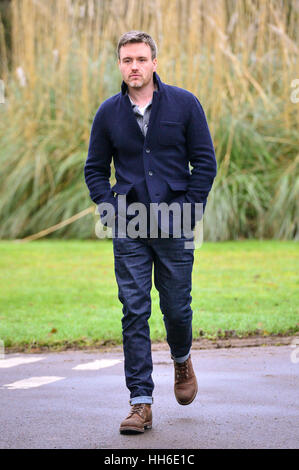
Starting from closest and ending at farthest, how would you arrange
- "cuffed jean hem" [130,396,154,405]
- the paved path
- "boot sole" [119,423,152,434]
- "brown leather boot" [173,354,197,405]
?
1. the paved path
2. "boot sole" [119,423,152,434]
3. "cuffed jean hem" [130,396,154,405]
4. "brown leather boot" [173,354,197,405]

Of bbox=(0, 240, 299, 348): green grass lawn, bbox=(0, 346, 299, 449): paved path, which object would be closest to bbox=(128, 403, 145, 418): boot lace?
bbox=(0, 346, 299, 449): paved path

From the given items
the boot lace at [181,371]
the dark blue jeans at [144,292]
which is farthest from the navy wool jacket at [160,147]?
the boot lace at [181,371]

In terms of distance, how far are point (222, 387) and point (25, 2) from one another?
1059 cm

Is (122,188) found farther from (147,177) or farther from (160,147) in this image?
(160,147)

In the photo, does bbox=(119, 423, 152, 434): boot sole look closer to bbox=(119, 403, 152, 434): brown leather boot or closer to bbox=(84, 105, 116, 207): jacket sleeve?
A: bbox=(119, 403, 152, 434): brown leather boot

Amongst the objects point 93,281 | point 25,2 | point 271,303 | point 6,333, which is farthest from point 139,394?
point 25,2

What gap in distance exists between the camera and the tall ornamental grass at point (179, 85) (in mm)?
13344

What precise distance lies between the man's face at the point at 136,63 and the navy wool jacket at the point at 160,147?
0.13 metres

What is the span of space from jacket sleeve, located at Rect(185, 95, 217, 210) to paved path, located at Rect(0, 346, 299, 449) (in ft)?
3.76

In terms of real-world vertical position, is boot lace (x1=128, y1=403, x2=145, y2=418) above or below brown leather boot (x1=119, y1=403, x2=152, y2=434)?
above

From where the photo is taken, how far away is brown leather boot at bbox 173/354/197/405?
16.7 feet

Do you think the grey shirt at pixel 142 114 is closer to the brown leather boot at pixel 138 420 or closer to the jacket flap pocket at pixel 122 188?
the jacket flap pocket at pixel 122 188

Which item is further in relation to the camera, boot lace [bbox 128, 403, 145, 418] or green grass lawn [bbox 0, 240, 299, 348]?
green grass lawn [bbox 0, 240, 299, 348]
